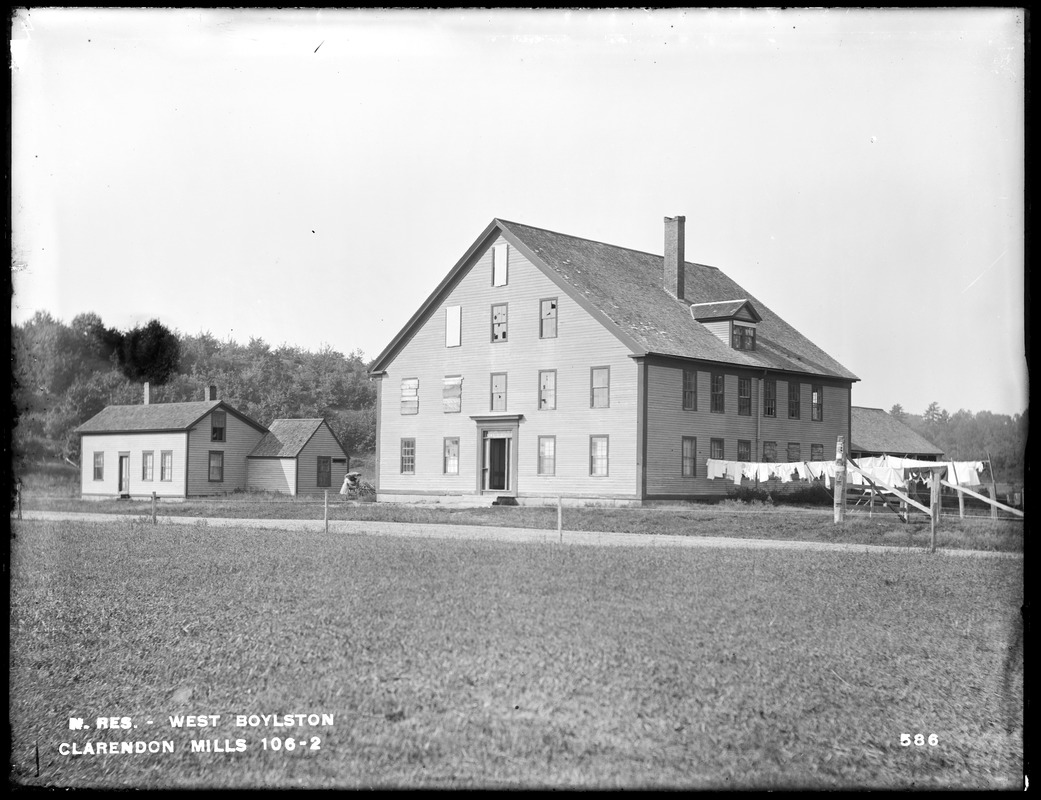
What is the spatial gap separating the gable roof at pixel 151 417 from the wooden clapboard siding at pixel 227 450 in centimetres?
19

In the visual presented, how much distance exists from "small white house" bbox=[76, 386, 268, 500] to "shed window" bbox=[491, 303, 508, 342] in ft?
47.3

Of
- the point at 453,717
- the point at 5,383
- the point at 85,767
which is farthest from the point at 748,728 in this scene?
the point at 5,383

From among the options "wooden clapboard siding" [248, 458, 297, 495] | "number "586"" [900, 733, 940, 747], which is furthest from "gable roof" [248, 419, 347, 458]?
"number "586"" [900, 733, 940, 747]

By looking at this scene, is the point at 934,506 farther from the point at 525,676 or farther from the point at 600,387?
the point at 600,387

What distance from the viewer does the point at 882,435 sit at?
4044 centimetres

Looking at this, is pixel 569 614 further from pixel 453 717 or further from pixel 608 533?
pixel 608 533

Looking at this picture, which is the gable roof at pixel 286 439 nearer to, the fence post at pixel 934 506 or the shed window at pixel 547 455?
the fence post at pixel 934 506

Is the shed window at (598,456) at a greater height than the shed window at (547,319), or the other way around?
the shed window at (547,319)

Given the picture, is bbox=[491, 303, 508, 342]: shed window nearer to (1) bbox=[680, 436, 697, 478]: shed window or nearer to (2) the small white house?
(1) bbox=[680, 436, 697, 478]: shed window

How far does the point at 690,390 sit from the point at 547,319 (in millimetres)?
5156

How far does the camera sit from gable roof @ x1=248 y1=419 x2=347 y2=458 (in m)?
17.5

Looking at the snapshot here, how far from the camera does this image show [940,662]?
9.65 metres

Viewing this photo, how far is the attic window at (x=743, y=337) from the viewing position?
3424 cm

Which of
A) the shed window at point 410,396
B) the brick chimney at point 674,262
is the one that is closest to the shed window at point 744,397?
the brick chimney at point 674,262
